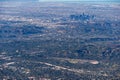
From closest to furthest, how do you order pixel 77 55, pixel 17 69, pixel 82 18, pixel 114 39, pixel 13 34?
1. pixel 17 69
2. pixel 77 55
3. pixel 114 39
4. pixel 13 34
5. pixel 82 18

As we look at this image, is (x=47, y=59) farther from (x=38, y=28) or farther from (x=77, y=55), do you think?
(x=38, y=28)

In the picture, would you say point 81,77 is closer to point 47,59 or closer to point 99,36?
point 47,59

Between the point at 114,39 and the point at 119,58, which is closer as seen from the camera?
the point at 119,58

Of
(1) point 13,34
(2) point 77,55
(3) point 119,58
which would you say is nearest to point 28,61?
(2) point 77,55

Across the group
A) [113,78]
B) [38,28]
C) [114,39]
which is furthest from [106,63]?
[38,28]

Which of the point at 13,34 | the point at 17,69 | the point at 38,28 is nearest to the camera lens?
the point at 17,69

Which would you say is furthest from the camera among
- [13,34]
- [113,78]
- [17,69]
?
[13,34]

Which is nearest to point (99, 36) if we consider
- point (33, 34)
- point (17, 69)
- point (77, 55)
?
point (33, 34)

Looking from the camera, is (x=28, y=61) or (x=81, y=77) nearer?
(x=81, y=77)

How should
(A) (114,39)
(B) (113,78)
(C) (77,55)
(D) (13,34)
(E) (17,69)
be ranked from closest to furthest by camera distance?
(B) (113,78), (E) (17,69), (C) (77,55), (A) (114,39), (D) (13,34)
